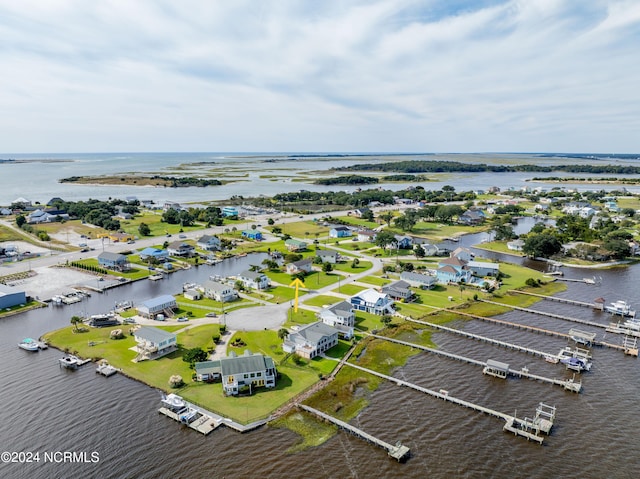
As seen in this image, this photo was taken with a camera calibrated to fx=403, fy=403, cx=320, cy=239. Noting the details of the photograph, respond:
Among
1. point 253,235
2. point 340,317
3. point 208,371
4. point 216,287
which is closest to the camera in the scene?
point 208,371

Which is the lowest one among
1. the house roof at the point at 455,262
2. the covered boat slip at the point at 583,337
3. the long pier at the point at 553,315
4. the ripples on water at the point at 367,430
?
the ripples on water at the point at 367,430

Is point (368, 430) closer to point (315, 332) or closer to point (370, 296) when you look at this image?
point (315, 332)

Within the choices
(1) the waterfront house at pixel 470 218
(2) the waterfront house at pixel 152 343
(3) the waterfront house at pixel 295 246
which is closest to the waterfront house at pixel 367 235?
(3) the waterfront house at pixel 295 246

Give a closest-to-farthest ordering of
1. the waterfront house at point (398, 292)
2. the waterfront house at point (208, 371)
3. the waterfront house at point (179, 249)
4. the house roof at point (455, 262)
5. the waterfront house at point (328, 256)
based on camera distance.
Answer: the waterfront house at point (208, 371) → the waterfront house at point (398, 292) → the house roof at point (455, 262) → the waterfront house at point (328, 256) → the waterfront house at point (179, 249)

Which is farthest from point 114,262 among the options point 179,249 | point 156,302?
point 156,302

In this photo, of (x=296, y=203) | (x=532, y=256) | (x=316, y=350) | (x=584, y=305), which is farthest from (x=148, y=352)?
(x=296, y=203)

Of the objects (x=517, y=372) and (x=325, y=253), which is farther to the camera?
(x=325, y=253)

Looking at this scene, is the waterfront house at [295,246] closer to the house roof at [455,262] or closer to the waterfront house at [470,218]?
the house roof at [455,262]
